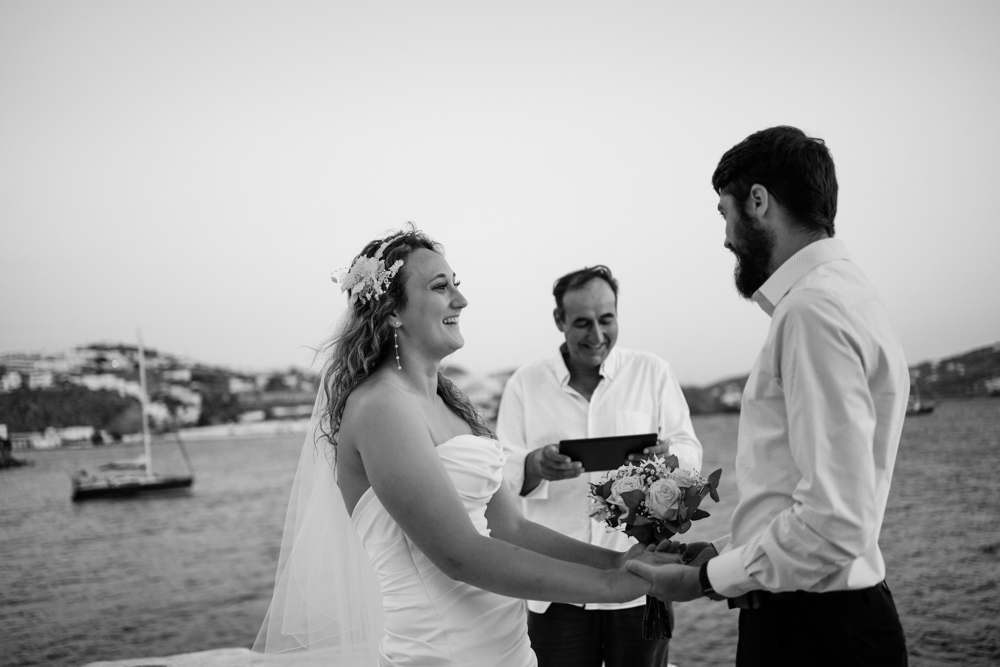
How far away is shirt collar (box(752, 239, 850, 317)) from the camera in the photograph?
2033mm

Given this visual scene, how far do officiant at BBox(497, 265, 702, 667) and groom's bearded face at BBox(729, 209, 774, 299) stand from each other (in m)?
1.59

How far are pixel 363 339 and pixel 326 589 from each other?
3.35 feet

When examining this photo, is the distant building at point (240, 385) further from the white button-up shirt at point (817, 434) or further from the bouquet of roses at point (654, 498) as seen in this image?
the white button-up shirt at point (817, 434)

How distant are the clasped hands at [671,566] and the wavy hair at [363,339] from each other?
77 cm

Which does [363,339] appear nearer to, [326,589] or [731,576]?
[326,589]

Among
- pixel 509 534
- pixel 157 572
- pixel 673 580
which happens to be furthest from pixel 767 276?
pixel 157 572

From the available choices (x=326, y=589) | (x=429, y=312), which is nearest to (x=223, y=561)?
(x=326, y=589)

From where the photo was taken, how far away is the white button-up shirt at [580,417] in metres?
3.87

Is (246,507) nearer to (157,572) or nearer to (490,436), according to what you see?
(157,572)

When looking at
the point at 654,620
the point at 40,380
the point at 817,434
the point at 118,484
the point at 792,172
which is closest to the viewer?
the point at 817,434

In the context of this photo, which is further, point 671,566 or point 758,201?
point 671,566

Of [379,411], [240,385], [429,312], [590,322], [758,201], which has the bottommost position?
[240,385]

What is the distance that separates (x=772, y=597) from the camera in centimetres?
202

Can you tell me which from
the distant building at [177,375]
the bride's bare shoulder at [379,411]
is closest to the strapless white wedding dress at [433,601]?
the bride's bare shoulder at [379,411]
